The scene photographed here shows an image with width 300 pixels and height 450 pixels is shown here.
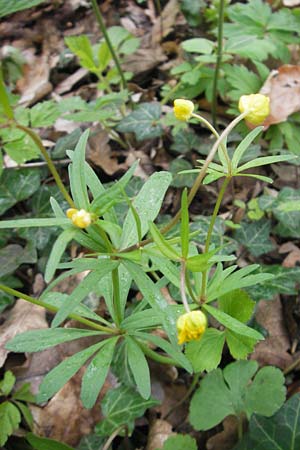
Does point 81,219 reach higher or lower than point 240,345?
higher

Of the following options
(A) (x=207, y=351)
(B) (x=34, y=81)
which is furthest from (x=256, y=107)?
(B) (x=34, y=81)

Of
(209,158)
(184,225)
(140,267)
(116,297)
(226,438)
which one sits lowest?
(226,438)

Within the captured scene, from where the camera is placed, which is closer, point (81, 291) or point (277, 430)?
point (81, 291)

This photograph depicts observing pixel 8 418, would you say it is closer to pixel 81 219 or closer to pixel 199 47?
pixel 81 219

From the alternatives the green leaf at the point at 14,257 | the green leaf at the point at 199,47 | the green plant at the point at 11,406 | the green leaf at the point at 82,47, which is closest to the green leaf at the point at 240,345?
the green plant at the point at 11,406

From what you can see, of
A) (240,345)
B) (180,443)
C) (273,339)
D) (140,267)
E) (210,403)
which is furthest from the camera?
(273,339)

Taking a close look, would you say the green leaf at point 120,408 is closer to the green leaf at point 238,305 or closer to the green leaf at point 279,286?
the green leaf at point 238,305

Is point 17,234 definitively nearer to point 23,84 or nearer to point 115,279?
point 115,279

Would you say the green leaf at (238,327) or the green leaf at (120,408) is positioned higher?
the green leaf at (238,327)
